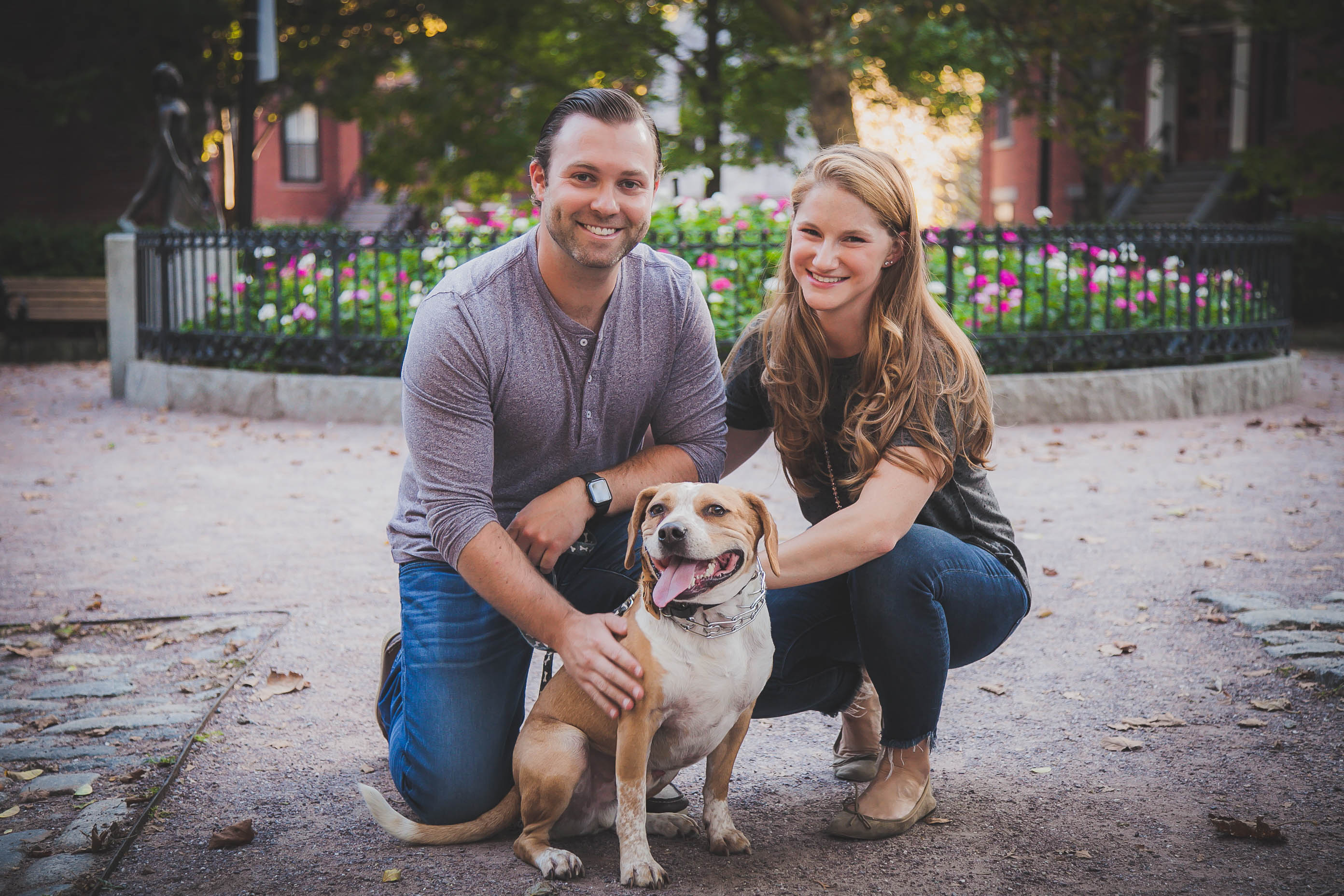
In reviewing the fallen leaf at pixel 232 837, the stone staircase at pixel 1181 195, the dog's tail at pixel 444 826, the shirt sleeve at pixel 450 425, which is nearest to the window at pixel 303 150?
the stone staircase at pixel 1181 195

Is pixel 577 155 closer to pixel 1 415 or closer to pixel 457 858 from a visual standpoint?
pixel 457 858

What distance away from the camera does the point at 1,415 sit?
1098 cm

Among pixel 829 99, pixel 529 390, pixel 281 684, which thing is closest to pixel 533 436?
pixel 529 390

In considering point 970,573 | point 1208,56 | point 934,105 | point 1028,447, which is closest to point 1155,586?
point 970,573

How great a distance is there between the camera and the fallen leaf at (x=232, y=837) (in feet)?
9.91

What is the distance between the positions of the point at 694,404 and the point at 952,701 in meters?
1.58

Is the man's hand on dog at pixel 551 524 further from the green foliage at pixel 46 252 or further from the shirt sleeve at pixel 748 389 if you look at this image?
the green foliage at pixel 46 252

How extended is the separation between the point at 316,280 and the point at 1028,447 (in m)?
6.54

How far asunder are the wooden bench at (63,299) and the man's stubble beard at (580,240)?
15105 millimetres

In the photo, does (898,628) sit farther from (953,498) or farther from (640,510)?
(640,510)

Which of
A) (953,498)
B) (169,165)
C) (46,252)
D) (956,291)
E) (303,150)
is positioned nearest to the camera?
(953,498)

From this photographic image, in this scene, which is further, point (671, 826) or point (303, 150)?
point (303, 150)

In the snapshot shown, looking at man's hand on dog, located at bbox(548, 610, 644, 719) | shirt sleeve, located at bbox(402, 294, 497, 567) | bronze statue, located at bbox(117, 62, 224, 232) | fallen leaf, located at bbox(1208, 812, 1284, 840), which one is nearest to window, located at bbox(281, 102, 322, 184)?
bronze statue, located at bbox(117, 62, 224, 232)

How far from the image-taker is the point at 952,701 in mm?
4094
